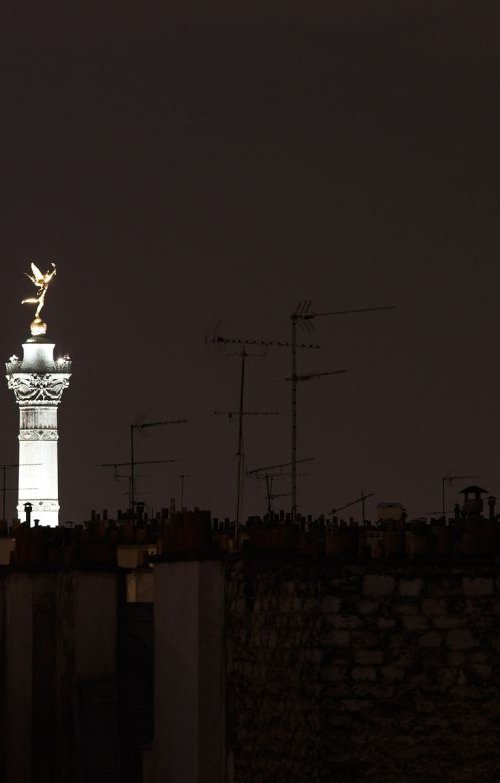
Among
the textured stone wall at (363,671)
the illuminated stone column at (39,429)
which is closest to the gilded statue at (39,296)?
the illuminated stone column at (39,429)

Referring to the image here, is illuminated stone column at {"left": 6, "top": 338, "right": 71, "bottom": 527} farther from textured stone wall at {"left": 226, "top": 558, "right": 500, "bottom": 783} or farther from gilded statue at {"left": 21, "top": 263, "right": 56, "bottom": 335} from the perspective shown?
textured stone wall at {"left": 226, "top": 558, "right": 500, "bottom": 783}

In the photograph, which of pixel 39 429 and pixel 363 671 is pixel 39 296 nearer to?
pixel 39 429

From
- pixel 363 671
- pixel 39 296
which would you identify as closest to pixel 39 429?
pixel 39 296

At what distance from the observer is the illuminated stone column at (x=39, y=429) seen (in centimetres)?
9712

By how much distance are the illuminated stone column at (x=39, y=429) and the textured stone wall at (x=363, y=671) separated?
246ft

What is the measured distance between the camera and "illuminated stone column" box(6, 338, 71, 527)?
9712 centimetres

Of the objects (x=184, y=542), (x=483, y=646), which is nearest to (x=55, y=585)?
(x=184, y=542)

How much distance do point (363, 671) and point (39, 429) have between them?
77.3 metres

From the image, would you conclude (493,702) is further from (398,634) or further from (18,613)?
(18,613)

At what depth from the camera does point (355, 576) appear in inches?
828

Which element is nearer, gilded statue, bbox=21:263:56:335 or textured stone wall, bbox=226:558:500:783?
textured stone wall, bbox=226:558:500:783

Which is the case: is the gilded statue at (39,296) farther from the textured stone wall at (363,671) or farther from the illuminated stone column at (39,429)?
the textured stone wall at (363,671)

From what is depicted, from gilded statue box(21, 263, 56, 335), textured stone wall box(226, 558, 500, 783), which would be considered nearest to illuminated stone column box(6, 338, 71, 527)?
gilded statue box(21, 263, 56, 335)

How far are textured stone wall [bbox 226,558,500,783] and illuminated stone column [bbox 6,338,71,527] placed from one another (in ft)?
246
